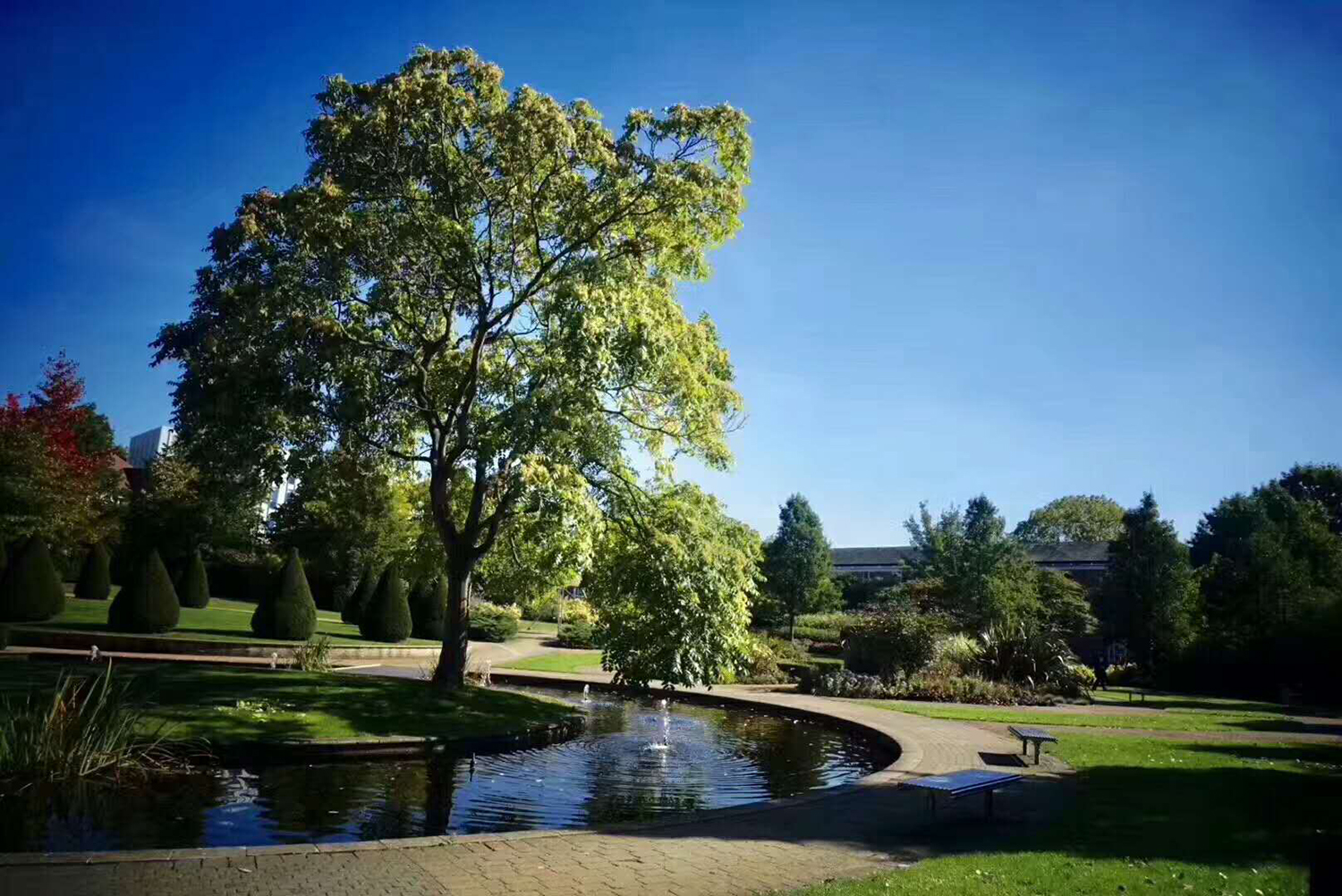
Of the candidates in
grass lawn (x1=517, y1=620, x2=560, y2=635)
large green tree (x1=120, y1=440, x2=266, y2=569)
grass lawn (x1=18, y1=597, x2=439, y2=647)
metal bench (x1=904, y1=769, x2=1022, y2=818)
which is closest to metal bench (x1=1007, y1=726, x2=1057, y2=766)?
metal bench (x1=904, y1=769, x2=1022, y2=818)

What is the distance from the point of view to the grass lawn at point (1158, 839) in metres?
6.88

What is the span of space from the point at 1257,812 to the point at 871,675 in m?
17.6

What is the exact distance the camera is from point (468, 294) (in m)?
19.0

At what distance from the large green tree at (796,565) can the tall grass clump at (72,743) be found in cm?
4311

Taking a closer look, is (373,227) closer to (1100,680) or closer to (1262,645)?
(1100,680)

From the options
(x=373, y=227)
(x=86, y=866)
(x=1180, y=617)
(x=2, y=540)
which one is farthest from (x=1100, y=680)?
(x=2, y=540)

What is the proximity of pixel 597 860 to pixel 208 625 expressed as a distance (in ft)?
90.8

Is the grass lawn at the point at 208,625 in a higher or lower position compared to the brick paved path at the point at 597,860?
lower

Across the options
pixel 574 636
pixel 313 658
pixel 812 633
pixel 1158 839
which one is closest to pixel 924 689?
pixel 1158 839

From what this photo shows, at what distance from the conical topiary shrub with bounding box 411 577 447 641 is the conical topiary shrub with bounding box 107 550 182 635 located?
33.7 feet

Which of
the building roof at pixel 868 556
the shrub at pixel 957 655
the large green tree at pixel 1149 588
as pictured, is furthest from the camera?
the building roof at pixel 868 556

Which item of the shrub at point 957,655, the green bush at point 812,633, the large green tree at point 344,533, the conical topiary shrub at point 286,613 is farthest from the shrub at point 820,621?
the conical topiary shrub at point 286,613

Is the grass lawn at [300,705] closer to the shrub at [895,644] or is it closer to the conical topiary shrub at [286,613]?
the conical topiary shrub at [286,613]

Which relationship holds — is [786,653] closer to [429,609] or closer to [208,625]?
[429,609]
